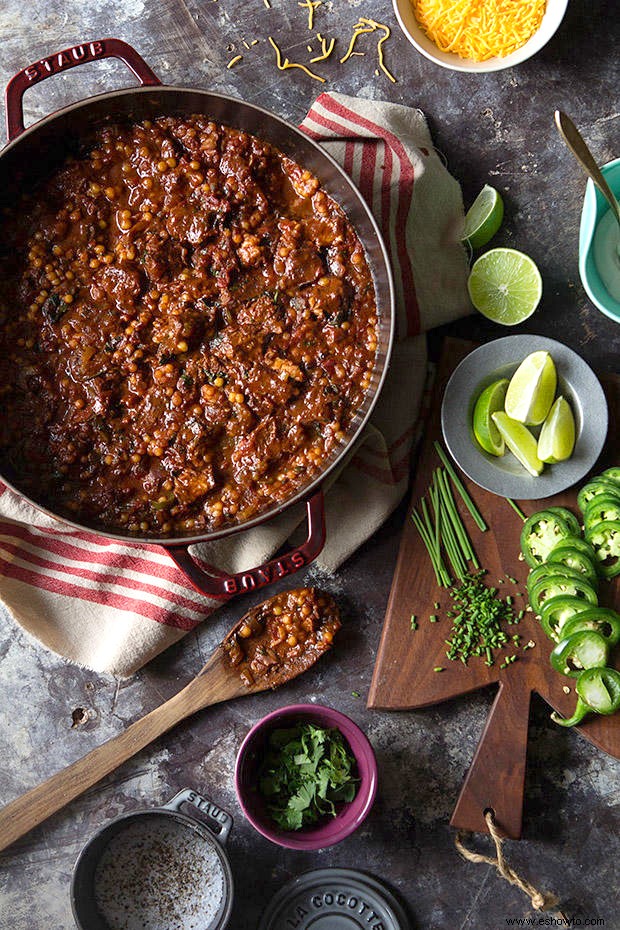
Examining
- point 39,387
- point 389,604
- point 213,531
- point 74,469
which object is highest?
point 39,387

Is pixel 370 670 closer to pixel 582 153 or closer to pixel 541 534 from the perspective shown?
pixel 541 534

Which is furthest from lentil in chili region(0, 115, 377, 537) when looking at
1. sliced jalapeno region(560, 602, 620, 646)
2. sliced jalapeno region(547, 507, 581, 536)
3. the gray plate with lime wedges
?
sliced jalapeno region(560, 602, 620, 646)

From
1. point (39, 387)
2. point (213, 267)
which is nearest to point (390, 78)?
point (213, 267)

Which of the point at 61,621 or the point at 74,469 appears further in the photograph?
the point at 61,621

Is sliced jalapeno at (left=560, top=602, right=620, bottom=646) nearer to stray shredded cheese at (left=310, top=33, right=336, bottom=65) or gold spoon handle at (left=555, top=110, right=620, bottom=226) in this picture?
gold spoon handle at (left=555, top=110, right=620, bottom=226)

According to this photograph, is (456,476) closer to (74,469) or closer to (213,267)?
(213,267)
